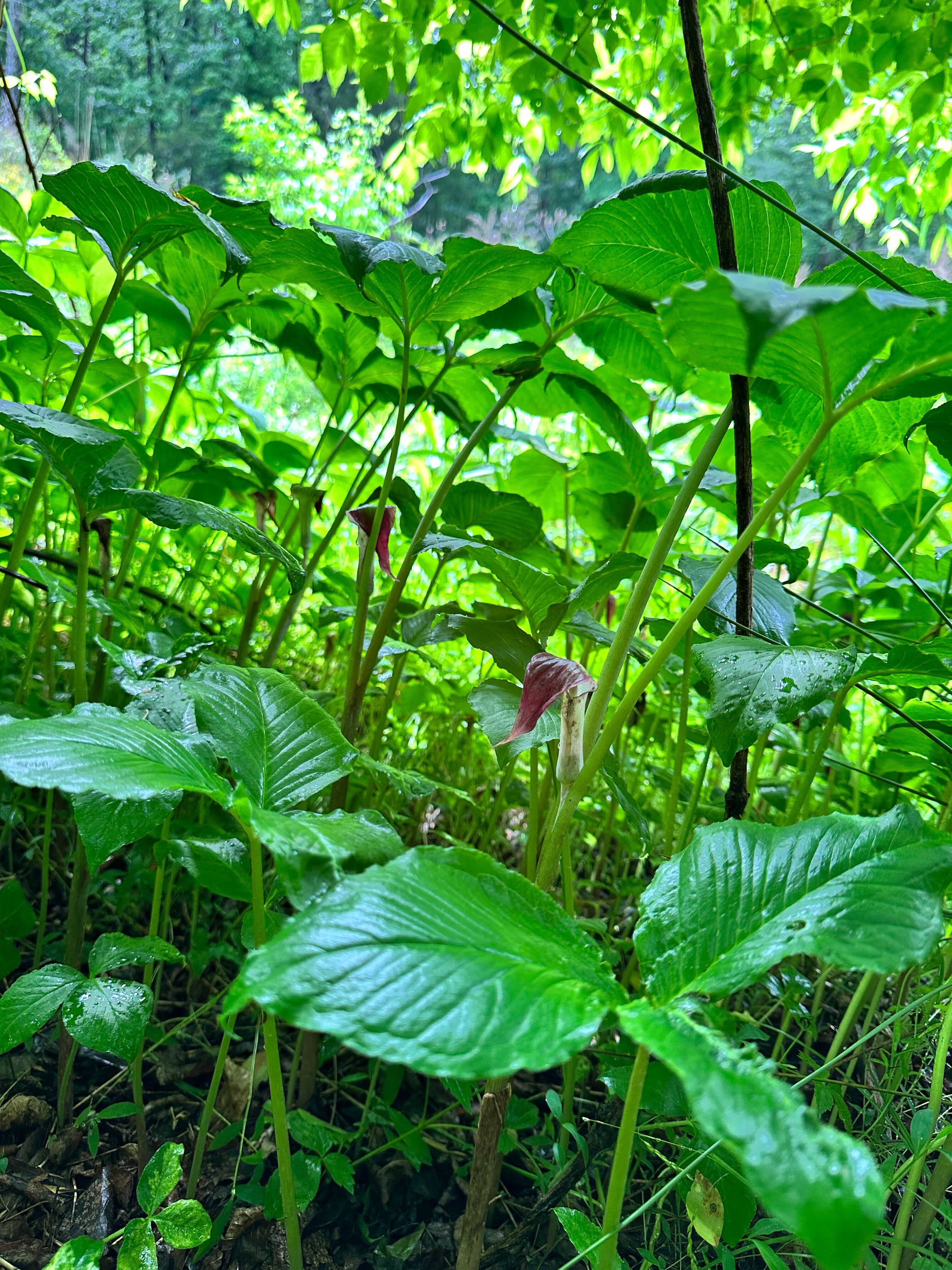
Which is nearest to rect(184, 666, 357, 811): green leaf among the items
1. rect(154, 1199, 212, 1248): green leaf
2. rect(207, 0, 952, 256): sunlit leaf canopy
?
rect(154, 1199, 212, 1248): green leaf

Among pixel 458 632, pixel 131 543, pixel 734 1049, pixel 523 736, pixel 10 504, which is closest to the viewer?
pixel 734 1049

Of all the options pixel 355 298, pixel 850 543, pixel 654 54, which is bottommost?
pixel 850 543

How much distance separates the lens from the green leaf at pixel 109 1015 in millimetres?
415

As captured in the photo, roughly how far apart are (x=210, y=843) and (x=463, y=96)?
5.34 feet

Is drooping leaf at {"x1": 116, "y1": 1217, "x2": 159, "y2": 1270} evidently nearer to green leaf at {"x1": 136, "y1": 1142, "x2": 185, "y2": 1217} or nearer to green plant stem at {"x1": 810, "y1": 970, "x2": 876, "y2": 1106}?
green leaf at {"x1": 136, "y1": 1142, "x2": 185, "y2": 1217}

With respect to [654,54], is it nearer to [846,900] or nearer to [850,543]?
[850,543]

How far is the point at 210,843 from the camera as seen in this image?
45 cm

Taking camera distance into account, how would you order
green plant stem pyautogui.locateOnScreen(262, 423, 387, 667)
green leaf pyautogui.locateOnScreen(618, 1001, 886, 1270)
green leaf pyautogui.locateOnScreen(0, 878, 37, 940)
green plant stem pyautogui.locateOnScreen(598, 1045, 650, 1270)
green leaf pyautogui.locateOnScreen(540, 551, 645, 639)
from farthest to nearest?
green plant stem pyautogui.locateOnScreen(262, 423, 387, 667) → green leaf pyautogui.locateOnScreen(0, 878, 37, 940) → green leaf pyautogui.locateOnScreen(540, 551, 645, 639) → green plant stem pyautogui.locateOnScreen(598, 1045, 650, 1270) → green leaf pyautogui.locateOnScreen(618, 1001, 886, 1270)

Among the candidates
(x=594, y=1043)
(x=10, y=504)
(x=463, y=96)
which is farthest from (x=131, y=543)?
(x=463, y=96)

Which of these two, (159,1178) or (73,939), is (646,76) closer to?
(73,939)

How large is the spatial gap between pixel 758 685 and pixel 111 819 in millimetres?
337

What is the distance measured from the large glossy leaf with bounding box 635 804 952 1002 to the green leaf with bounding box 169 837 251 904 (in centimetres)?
23

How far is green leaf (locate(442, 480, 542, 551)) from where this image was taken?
0.66 metres

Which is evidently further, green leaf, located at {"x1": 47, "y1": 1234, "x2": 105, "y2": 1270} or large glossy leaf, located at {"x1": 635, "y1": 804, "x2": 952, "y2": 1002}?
green leaf, located at {"x1": 47, "y1": 1234, "x2": 105, "y2": 1270}
